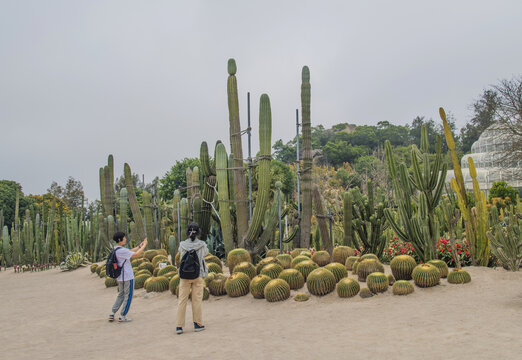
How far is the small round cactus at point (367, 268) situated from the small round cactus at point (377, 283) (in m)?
0.55

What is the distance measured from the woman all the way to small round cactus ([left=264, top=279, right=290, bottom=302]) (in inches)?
61.1

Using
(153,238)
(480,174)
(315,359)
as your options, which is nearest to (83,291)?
(153,238)

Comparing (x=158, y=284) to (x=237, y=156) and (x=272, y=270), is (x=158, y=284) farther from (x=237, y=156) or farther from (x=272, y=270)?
(x=237, y=156)

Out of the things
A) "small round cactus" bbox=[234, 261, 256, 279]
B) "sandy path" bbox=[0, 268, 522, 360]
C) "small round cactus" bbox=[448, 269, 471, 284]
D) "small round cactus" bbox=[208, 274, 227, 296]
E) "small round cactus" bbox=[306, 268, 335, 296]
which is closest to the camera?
"sandy path" bbox=[0, 268, 522, 360]

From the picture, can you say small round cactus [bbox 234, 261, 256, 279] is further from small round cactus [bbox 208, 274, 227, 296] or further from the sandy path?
the sandy path

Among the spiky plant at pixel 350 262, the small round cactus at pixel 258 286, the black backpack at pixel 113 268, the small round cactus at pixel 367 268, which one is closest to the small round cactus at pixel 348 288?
the small round cactus at pixel 367 268

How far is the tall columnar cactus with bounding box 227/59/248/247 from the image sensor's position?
9.73 meters

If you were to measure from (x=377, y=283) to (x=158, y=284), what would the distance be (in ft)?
14.1

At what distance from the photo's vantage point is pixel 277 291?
6.95 metres

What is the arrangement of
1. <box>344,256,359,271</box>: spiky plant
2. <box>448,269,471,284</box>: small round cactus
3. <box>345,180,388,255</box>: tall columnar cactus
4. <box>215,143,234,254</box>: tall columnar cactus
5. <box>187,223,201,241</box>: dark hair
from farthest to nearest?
<box>215,143,234,254</box>: tall columnar cactus → <box>345,180,388,255</box>: tall columnar cactus → <box>344,256,359,271</box>: spiky plant → <box>448,269,471,284</box>: small round cactus → <box>187,223,201,241</box>: dark hair

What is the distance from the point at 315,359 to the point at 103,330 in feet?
11.2

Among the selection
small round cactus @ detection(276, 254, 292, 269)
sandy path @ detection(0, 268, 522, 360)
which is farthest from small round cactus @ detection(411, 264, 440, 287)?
small round cactus @ detection(276, 254, 292, 269)

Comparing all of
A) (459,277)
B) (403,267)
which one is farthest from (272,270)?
(459,277)

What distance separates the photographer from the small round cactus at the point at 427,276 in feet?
21.7
